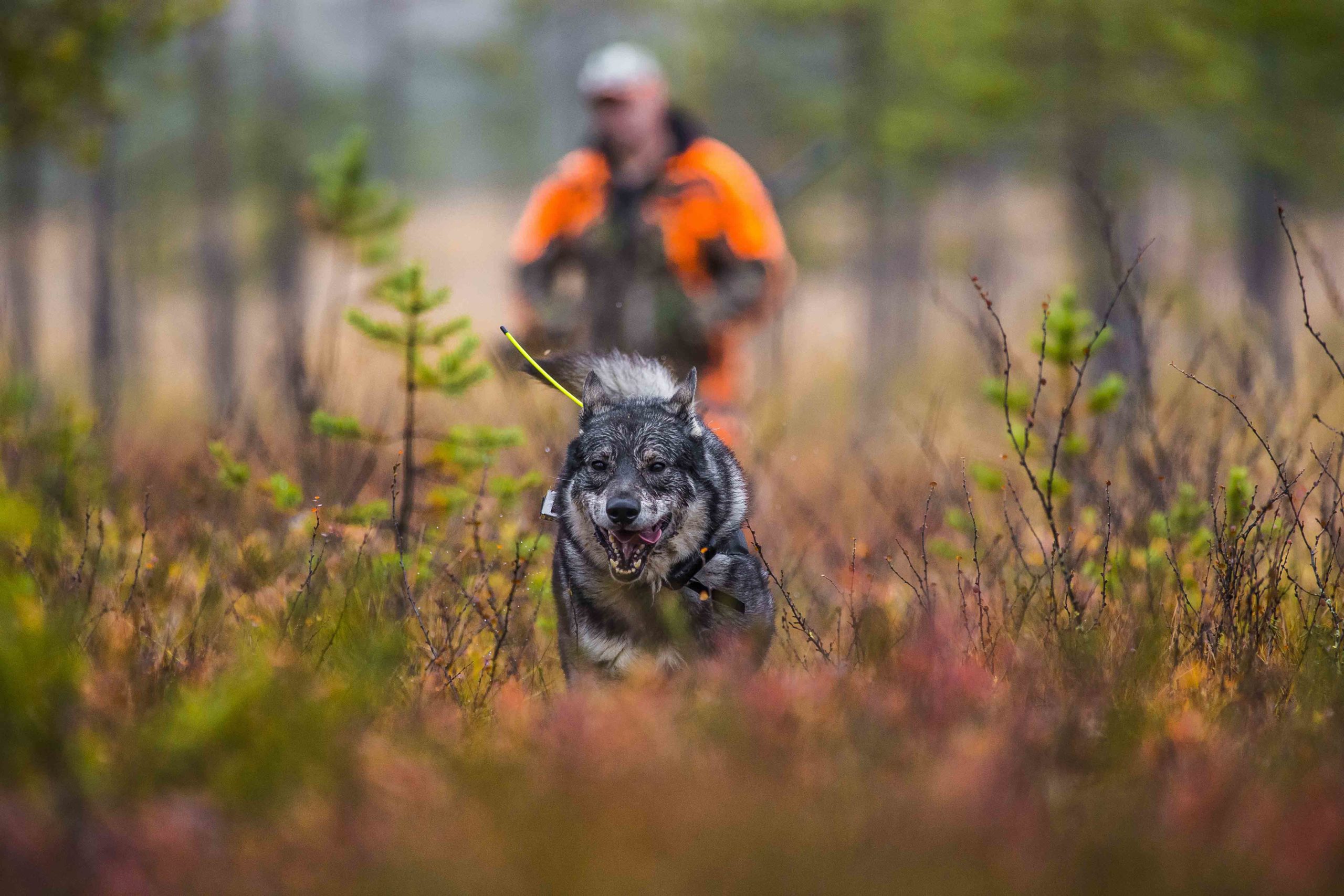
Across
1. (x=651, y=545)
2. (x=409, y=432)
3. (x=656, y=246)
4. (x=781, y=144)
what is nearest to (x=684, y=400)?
(x=651, y=545)

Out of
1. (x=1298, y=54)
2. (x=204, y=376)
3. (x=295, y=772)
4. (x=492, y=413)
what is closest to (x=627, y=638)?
(x=295, y=772)

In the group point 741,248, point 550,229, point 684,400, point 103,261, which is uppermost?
point 103,261

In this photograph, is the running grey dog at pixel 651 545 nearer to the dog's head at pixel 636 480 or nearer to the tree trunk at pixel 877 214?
the dog's head at pixel 636 480

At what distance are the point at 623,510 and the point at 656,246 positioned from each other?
431cm

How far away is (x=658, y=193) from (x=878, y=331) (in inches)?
505

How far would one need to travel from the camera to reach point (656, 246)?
8062mm

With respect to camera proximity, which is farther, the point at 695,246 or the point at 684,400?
the point at 695,246

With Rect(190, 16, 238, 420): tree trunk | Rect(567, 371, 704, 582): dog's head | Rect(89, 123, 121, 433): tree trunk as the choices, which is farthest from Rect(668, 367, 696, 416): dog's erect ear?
Rect(190, 16, 238, 420): tree trunk

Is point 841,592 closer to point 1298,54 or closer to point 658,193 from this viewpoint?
point 658,193

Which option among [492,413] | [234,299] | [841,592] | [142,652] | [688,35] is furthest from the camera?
[688,35]

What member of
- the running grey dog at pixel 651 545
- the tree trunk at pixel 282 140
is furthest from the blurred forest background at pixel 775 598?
the tree trunk at pixel 282 140

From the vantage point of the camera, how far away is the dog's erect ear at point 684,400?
466 cm

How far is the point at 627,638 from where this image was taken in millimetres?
4180

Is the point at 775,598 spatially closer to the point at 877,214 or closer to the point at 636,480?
the point at 636,480
